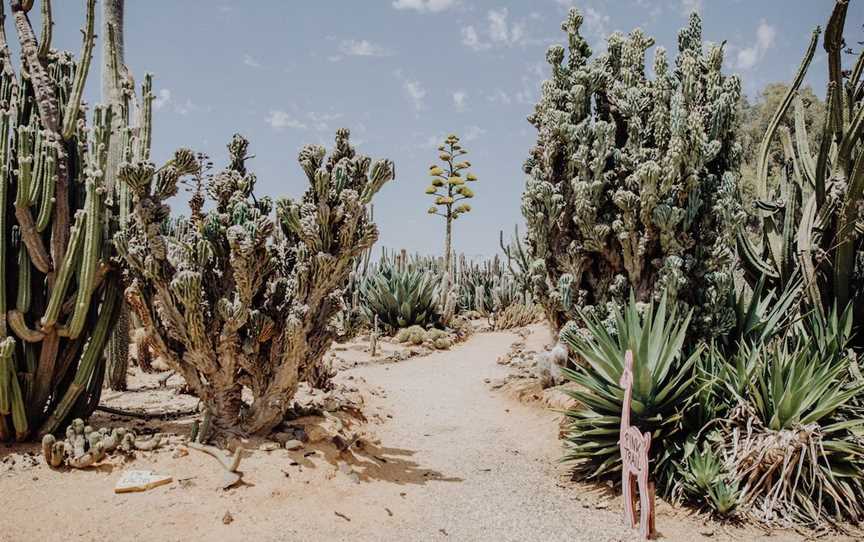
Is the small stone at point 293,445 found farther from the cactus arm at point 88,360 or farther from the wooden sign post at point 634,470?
the wooden sign post at point 634,470

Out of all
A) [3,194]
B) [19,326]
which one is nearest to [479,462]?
[19,326]

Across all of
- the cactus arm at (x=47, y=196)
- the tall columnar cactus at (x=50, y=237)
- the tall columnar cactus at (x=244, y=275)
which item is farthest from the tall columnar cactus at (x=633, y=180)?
the cactus arm at (x=47, y=196)

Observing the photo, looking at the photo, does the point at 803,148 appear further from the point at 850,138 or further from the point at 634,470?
the point at 634,470

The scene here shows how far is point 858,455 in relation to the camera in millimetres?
4113

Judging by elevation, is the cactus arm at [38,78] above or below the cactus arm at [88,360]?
→ above

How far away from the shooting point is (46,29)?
4.70 meters

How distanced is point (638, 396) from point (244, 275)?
10.1ft

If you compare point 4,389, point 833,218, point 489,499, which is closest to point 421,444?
point 489,499

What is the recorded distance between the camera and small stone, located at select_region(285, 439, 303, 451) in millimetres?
4648

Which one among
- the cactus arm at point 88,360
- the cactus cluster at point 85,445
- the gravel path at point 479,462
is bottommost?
the gravel path at point 479,462

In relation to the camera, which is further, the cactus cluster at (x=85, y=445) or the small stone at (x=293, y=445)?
the small stone at (x=293, y=445)

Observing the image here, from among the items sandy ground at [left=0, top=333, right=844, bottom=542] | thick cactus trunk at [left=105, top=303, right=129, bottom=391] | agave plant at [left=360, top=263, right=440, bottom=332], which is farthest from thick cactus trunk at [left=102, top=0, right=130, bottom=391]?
agave plant at [left=360, top=263, right=440, bottom=332]

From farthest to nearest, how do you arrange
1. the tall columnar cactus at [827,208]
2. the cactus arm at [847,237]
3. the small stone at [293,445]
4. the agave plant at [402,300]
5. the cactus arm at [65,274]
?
the agave plant at [402,300] → the tall columnar cactus at [827,208] → the cactus arm at [847,237] → the small stone at [293,445] → the cactus arm at [65,274]

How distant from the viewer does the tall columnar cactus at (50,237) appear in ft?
14.1
